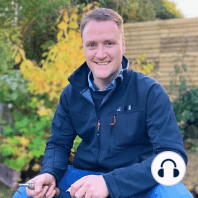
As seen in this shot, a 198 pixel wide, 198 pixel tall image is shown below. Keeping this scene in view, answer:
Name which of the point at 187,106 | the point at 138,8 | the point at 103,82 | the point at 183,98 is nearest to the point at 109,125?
the point at 103,82

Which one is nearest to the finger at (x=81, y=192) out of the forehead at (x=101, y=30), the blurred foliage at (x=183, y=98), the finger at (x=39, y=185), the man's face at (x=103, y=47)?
the finger at (x=39, y=185)

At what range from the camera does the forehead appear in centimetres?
165

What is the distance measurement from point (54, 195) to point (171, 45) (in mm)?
4904

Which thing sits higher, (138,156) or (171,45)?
(171,45)

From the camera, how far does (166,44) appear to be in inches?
237

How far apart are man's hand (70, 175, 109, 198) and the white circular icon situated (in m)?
0.27

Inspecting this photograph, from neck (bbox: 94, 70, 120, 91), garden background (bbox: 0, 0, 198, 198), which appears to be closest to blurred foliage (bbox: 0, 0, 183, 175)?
garden background (bbox: 0, 0, 198, 198)

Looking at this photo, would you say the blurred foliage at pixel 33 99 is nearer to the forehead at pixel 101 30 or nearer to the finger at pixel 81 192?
the forehead at pixel 101 30

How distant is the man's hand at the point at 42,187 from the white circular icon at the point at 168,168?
0.62m

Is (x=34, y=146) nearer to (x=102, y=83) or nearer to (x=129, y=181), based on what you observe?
(x=102, y=83)

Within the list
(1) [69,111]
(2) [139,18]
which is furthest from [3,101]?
(2) [139,18]

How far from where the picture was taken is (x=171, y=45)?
598 cm

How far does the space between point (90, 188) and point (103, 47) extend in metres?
0.79

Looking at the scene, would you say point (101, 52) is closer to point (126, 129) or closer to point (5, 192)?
point (126, 129)
